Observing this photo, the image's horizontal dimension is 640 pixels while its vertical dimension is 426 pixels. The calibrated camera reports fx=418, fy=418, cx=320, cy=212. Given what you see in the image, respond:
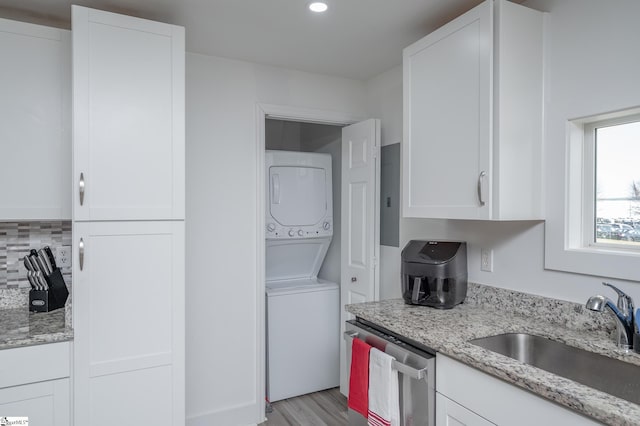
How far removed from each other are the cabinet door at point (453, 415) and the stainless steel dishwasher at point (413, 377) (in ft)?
0.09

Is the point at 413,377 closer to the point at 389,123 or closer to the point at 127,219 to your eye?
the point at 127,219

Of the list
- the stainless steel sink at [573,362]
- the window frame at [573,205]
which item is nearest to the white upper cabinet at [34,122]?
the stainless steel sink at [573,362]

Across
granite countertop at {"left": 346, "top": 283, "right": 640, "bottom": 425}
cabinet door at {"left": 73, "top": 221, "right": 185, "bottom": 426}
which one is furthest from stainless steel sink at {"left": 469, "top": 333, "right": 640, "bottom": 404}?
cabinet door at {"left": 73, "top": 221, "right": 185, "bottom": 426}

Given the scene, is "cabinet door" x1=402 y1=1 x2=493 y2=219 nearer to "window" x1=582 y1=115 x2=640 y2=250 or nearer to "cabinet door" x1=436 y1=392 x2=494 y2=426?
"window" x1=582 y1=115 x2=640 y2=250

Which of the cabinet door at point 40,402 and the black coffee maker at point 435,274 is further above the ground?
the black coffee maker at point 435,274

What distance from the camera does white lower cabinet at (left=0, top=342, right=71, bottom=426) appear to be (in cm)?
168

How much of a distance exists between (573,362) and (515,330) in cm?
23

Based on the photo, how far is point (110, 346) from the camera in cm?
189

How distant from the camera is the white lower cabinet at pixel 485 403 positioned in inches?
48.7

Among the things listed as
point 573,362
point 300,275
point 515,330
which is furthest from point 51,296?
point 573,362

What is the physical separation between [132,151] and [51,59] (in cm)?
63

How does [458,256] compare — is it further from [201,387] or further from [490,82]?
[201,387]

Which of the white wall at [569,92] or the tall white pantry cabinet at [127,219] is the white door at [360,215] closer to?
the white wall at [569,92]

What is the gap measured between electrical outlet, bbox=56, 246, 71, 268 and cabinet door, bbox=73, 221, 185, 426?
2.08 feet
